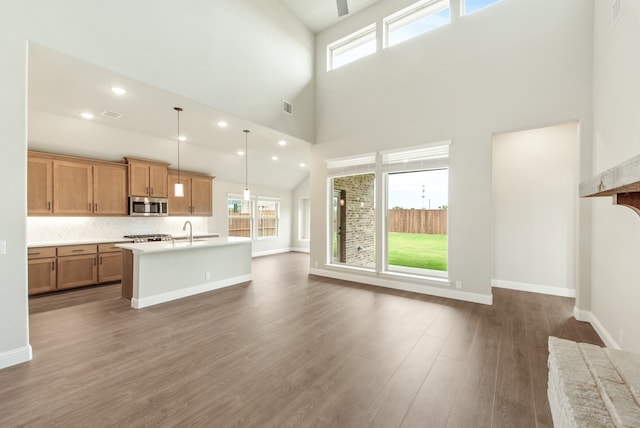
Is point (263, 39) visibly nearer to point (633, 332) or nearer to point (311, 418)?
point (311, 418)

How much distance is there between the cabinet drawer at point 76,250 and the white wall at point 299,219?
255 inches

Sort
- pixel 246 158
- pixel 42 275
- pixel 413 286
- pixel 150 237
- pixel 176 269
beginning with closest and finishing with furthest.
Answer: pixel 176 269 → pixel 42 275 → pixel 413 286 → pixel 150 237 → pixel 246 158

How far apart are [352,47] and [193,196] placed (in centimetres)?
546

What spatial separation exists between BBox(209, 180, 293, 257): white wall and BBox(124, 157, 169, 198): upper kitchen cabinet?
1.79 meters

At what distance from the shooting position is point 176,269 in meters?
4.54

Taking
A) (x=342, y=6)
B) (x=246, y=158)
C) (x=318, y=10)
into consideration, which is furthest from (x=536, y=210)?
(x=246, y=158)

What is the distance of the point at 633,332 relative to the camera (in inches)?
92.7

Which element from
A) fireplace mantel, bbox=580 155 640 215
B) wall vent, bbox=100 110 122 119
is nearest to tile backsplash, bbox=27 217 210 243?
wall vent, bbox=100 110 122 119

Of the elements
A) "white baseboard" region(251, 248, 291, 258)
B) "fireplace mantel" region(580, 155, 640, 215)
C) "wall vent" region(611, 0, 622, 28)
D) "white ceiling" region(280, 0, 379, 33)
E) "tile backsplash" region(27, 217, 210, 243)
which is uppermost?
"white ceiling" region(280, 0, 379, 33)

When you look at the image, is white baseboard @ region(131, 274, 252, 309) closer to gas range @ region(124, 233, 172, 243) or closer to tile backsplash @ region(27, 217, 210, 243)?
gas range @ region(124, 233, 172, 243)

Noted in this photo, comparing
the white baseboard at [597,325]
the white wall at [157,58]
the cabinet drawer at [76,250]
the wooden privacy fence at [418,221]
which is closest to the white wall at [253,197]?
the cabinet drawer at [76,250]

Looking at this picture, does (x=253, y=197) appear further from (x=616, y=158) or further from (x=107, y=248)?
(x=616, y=158)

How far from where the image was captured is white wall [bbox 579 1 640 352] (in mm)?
2375

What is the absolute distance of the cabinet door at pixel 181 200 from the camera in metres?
6.87
